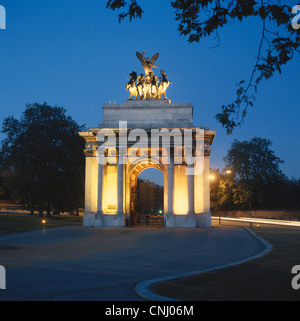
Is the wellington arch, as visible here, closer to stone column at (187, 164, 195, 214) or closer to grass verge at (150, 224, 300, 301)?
stone column at (187, 164, 195, 214)

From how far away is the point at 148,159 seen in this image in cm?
3603

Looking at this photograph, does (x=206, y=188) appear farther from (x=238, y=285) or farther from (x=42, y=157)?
(x=238, y=285)

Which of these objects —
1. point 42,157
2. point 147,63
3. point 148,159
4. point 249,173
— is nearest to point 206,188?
point 148,159

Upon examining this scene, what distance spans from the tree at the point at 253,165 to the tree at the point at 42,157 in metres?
34.0

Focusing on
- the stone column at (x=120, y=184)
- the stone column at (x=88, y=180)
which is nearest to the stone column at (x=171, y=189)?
the stone column at (x=120, y=184)

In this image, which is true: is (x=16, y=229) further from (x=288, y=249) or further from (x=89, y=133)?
(x=288, y=249)

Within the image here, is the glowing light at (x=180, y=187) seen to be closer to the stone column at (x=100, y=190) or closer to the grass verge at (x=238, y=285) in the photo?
the stone column at (x=100, y=190)

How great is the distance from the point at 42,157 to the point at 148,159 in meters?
15.3

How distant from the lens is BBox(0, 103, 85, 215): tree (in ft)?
142

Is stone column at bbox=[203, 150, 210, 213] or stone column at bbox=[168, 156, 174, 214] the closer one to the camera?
stone column at bbox=[168, 156, 174, 214]

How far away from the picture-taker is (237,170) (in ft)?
229

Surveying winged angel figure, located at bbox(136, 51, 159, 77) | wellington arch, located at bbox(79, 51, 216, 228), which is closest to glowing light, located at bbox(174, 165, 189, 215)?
wellington arch, located at bbox(79, 51, 216, 228)

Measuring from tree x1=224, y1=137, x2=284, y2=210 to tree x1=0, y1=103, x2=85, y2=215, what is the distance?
34.0m

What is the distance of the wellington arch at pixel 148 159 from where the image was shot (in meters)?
34.2
